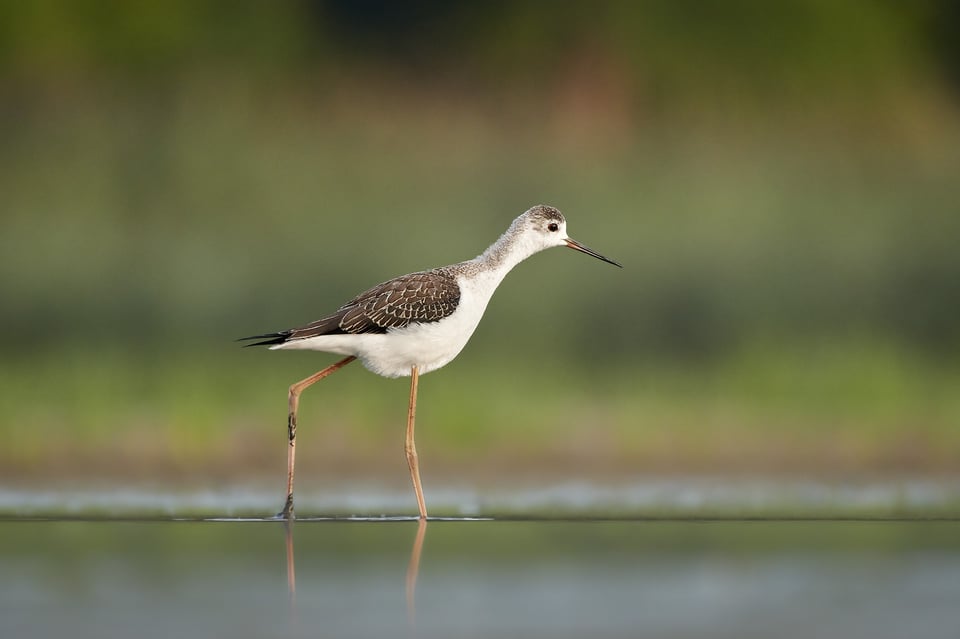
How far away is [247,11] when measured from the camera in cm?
2609

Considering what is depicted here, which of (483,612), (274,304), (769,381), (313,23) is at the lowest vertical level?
(483,612)

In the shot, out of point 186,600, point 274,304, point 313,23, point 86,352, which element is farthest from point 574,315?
point 186,600

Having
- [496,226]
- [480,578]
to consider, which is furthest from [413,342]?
[496,226]

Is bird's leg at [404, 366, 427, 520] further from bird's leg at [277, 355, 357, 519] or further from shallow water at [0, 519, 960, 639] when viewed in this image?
shallow water at [0, 519, 960, 639]

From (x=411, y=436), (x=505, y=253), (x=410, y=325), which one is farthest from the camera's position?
(x=411, y=436)

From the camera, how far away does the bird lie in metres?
12.7

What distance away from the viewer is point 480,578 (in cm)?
957

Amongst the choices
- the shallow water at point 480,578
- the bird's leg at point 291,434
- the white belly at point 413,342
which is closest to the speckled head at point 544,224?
the white belly at point 413,342

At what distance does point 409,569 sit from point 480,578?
48 centimetres

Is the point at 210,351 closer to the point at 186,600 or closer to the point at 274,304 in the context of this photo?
the point at 274,304

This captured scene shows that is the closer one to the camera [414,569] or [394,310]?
[414,569]

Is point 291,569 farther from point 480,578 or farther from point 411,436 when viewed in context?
point 411,436

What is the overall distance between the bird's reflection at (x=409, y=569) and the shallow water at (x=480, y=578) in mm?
18

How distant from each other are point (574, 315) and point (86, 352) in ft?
18.3
